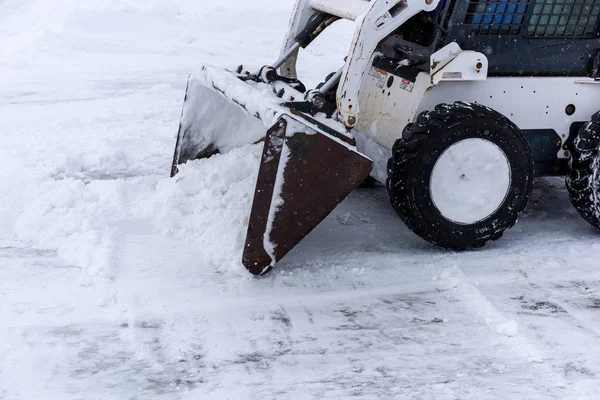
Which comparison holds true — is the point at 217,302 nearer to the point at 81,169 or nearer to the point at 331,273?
the point at 331,273

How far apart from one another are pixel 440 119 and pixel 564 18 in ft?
3.53

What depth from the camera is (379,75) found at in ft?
16.7

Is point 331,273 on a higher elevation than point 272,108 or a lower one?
lower

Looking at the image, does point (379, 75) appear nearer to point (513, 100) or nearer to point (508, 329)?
point (513, 100)

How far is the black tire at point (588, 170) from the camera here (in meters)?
4.51

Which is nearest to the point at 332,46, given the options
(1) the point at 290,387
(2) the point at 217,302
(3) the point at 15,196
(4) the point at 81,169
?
(4) the point at 81,169

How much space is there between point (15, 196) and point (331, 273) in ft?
6.82

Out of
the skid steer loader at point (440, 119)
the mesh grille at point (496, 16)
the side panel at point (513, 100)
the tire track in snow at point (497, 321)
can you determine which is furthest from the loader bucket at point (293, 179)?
the mesh grille at point (496, 16)

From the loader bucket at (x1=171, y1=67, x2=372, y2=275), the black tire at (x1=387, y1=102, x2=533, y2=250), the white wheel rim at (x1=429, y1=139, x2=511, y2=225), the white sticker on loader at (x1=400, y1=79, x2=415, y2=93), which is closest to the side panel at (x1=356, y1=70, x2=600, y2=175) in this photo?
the white sticker on loader at (x1=400, y1=79, x2=415, y2=93)

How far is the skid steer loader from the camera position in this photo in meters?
3.93

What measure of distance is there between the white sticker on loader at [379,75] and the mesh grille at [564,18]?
910 mm

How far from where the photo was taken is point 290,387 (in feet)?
10.2

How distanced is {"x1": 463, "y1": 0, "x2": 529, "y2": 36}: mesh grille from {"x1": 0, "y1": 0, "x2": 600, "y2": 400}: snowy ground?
1.21 metres

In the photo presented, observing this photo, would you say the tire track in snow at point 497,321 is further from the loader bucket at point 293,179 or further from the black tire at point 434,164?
the loader bucket at point 293,179
